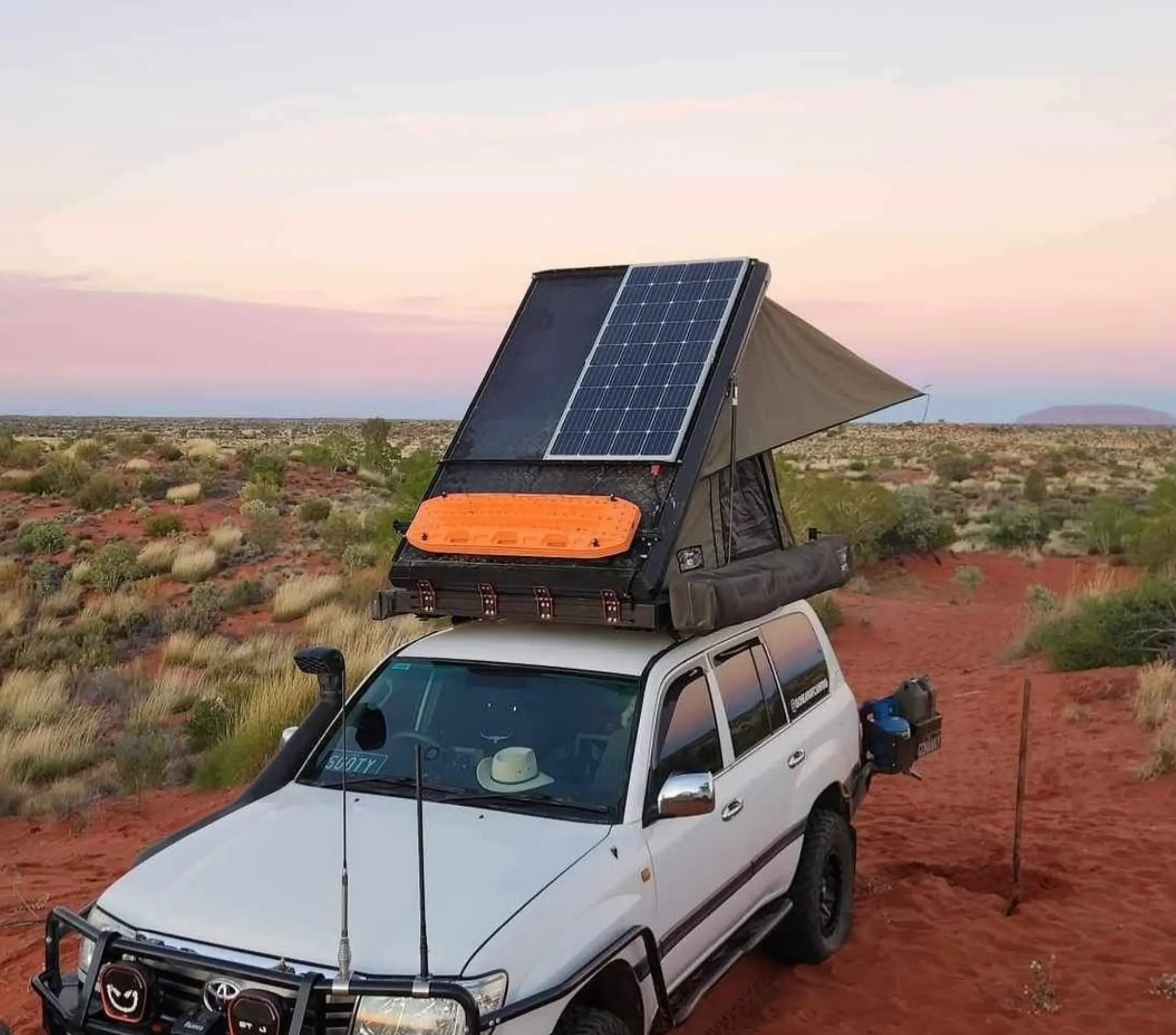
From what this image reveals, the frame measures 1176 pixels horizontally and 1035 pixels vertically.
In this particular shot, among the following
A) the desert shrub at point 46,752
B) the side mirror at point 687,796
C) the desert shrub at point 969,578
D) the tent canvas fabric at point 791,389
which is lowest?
the desert shrub at point 969,578

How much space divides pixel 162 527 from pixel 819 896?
71.4ft

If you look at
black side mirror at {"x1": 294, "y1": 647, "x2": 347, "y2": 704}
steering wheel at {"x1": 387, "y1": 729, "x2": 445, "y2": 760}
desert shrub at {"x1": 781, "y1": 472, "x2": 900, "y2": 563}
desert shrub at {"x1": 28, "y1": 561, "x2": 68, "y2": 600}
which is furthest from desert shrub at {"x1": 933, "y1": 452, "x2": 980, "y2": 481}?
steering wheel at {"x1": 387, "y1": 729, "x2": 445, "y2": 760}

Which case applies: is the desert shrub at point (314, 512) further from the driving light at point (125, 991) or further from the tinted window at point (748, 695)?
the driving light at point (125, 991)

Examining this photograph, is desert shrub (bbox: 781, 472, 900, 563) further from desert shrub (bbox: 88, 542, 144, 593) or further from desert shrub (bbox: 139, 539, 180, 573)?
desert shrub (bbox: 88, 542, 144, 593)

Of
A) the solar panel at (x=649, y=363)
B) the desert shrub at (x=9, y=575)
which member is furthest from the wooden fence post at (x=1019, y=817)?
the desert shrub at (x=9, y=575)

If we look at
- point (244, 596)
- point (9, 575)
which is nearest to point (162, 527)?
point (9, 575)

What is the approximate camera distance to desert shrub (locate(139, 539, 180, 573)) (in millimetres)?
21375

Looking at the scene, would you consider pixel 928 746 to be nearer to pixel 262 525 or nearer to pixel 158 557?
pixel 158 557

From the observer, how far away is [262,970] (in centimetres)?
351

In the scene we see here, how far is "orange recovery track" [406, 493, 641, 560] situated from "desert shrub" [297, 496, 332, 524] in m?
21.5

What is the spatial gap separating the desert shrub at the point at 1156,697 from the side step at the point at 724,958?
6.55 meters

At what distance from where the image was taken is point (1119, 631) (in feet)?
44.6

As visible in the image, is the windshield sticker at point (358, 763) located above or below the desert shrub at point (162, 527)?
above

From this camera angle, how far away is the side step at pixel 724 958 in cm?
460
